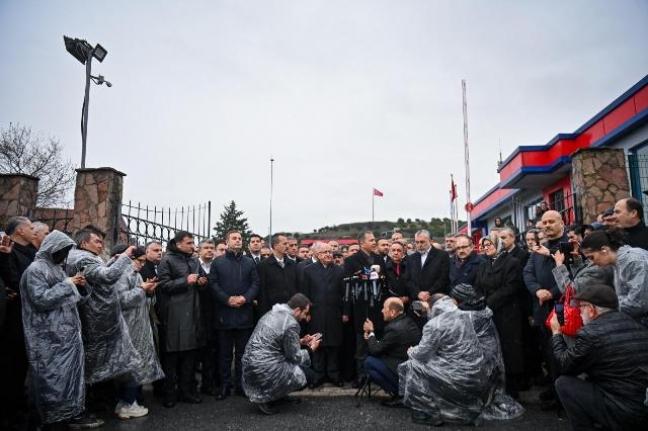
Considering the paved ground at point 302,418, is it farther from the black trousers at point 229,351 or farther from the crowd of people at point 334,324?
the black trousers at point 229,351

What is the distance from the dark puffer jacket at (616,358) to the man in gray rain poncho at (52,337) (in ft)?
14.2

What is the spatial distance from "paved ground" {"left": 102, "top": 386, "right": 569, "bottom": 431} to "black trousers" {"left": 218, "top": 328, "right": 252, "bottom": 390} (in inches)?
→ 11.5

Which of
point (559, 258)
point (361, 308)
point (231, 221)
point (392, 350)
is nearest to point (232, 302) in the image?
point (361, 308)

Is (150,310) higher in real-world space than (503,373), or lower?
higher

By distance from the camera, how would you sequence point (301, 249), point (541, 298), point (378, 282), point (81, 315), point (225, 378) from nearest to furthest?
point (81, 315) < point (541, 298) < point (225, 378) < point (378, 282) < point (301, 249)

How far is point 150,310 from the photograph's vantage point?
19.2 feet

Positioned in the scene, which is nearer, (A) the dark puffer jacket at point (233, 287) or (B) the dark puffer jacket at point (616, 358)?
(B) the dark puffer jacket at point (616, 358)

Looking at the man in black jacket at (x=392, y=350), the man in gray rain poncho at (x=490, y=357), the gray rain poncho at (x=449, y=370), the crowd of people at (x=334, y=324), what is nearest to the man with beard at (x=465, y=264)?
the crowd of people at (x=334, y=324)

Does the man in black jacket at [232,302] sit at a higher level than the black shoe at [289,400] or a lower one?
higher

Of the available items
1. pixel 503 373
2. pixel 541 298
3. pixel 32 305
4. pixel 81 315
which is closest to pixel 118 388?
pixel 81 315

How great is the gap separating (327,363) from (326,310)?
2.56ft

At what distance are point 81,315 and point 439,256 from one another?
15.7 ft

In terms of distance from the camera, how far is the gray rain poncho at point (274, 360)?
502 centimetres

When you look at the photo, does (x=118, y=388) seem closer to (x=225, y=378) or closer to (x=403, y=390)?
(x=225, y=378)
